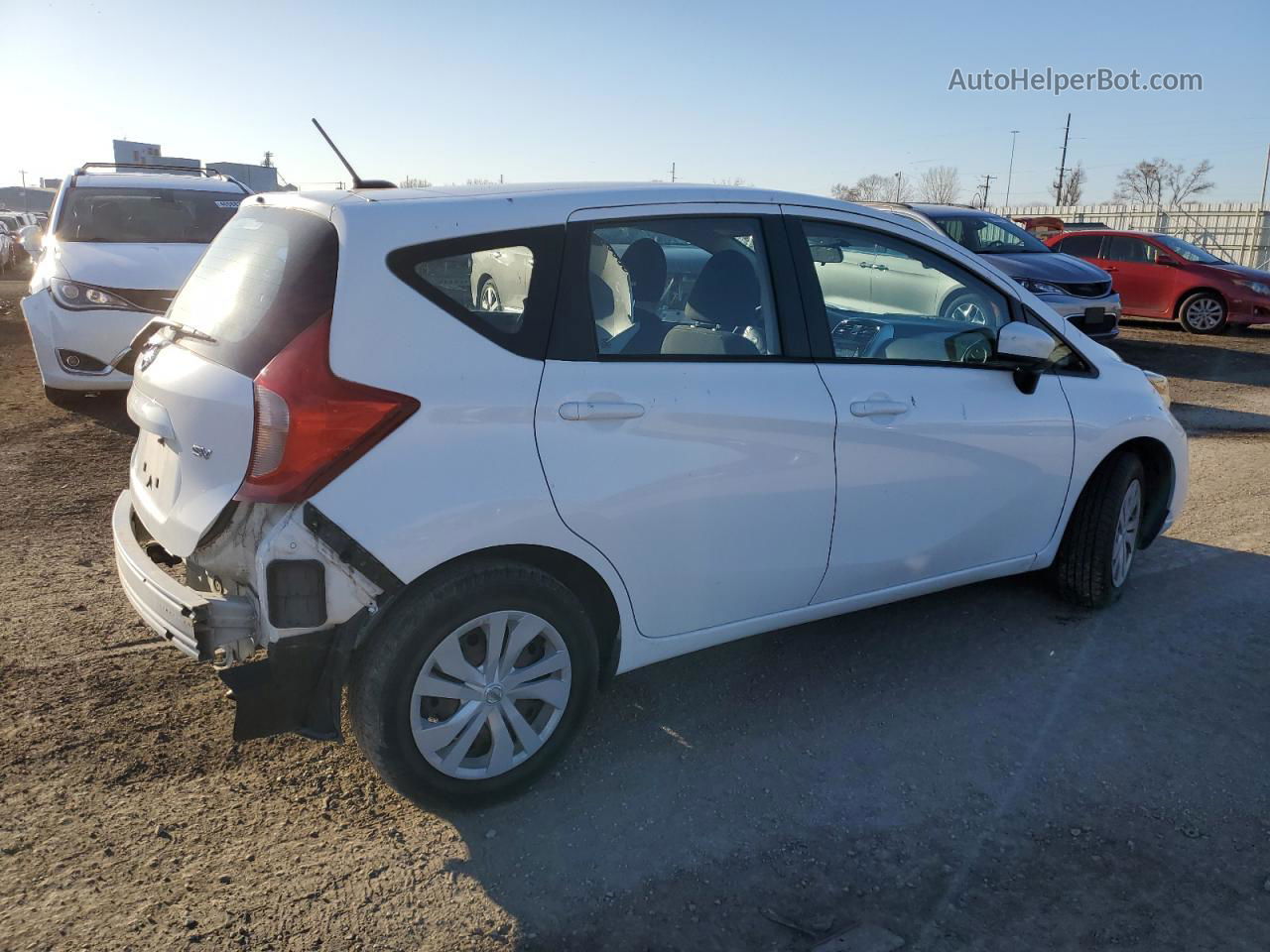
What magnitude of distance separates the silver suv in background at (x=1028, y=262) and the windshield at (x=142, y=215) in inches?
316

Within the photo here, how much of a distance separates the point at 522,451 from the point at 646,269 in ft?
2.98

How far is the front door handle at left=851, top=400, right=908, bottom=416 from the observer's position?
3625mm

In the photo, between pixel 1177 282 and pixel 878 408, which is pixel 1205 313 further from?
pixel 878 408

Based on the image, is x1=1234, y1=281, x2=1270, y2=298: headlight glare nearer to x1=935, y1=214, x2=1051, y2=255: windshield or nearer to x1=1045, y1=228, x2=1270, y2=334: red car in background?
x1=1045, y1=228, x2=1270, y2=334: red car in background

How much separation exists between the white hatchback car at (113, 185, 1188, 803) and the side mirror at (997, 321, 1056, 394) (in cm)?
1

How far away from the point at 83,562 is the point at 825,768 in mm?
3714

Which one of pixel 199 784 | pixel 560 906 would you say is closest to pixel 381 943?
pixel 560 906

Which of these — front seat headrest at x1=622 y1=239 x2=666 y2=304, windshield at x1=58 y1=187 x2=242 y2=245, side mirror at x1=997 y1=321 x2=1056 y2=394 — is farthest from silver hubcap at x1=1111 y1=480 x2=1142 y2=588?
windshield at x1=58 y1=187 x2=242 y2=245

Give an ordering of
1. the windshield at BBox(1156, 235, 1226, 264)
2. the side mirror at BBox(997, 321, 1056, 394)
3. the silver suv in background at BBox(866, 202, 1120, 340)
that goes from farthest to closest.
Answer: the windshield at BBox(1156, 235, 1226, 264) < the silver suv in background at BBox(866, 202, 1120, 340) < the side mirror at BBox(997, 321, 1056, 394)

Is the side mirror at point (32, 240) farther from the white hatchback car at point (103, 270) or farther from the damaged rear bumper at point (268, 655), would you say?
the damaged rear bumper at point (268, 655)

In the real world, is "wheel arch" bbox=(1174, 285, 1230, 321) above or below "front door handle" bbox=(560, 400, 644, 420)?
above

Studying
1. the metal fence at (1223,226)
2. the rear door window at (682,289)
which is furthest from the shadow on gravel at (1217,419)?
the metal fence at (1223,226)

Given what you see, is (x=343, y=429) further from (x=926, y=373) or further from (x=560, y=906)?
(x=926, y=373)

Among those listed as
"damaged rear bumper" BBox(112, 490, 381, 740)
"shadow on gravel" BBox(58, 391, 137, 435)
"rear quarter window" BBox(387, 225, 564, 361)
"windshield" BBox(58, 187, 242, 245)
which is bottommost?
"shadow on gravel" BBox(58, 391, 137, 435)
